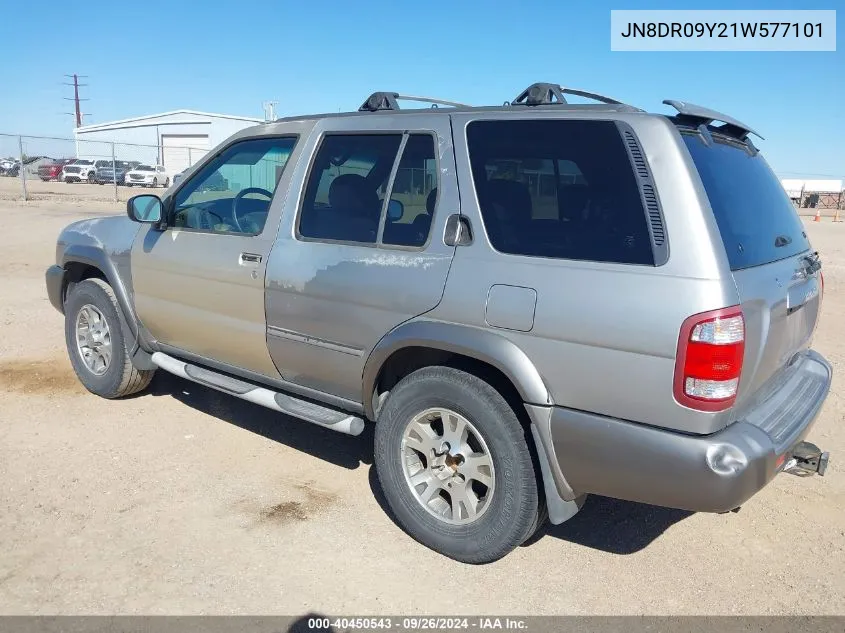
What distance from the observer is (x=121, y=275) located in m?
4.69

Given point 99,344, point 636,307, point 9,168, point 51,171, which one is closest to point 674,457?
point 636,307

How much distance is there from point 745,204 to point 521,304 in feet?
3.49

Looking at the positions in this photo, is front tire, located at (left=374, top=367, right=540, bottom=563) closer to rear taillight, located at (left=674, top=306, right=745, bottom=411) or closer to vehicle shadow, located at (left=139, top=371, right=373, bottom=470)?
rear taillight, located at (left=674, top=306, right=745, bottom=411)

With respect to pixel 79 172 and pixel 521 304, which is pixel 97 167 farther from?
pixel 521 304

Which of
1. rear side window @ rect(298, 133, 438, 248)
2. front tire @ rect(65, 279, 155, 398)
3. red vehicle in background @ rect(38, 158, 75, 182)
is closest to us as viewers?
rear side window @ rect(298, 133, 438, 248)

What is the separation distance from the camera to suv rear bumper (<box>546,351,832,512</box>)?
252 cm

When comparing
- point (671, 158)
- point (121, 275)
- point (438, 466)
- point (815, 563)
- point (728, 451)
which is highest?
point (671, 158)

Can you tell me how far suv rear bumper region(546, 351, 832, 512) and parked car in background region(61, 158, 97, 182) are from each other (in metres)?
38.7

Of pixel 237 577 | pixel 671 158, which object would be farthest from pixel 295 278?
pixel 671 158

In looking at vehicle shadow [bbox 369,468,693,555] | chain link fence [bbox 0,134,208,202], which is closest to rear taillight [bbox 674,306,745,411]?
vehicle shadow [bbox 369,468,693,555]

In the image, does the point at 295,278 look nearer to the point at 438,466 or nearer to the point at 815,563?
the point at 438,466

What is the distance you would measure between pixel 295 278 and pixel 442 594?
66.8 inches

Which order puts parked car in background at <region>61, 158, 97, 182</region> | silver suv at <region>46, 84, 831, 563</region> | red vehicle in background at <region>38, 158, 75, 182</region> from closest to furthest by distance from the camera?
silver suv at <region>46, 84, 831, 563</region> < parked car in background at <region>61, 158, 97, 182</region> < red vehicle in background at <region>38, 158, 75, 182</region>

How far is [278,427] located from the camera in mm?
4730
